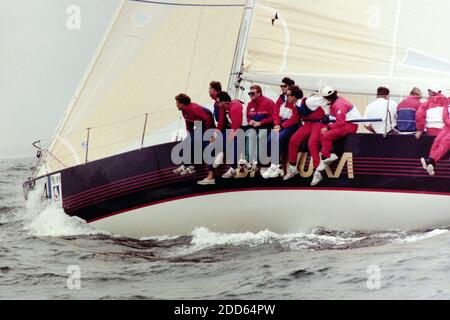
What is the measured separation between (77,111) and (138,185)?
5.36 ft

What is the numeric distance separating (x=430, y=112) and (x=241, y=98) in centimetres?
217

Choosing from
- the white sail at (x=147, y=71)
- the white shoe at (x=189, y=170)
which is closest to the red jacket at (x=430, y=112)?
the white shoe at (x=189, y=170)

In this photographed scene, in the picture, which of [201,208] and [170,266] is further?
[201,208]

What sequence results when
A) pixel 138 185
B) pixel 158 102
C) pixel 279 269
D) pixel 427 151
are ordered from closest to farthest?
pixel 279 269, pixel 427 151, pixel 138 185, pixel 158 102

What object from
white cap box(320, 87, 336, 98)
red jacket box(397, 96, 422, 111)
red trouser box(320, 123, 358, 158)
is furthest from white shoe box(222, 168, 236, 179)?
red jacket box(397, 96, 422, 111)

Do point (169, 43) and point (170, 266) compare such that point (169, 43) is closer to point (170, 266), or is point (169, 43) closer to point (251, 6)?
point (251, 6)

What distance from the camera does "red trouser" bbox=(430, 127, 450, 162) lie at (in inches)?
403

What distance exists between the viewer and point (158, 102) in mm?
12078

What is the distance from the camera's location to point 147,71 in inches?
481

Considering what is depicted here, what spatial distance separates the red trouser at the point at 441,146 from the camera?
10.2 meters
